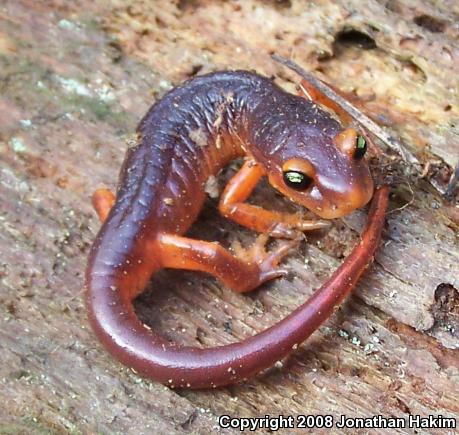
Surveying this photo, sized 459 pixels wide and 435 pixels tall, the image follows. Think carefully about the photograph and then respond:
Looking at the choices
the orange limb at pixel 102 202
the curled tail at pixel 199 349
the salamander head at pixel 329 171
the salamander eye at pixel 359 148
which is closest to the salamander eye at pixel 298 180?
the salamander head at pixel 329 171

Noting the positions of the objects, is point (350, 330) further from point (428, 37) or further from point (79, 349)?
point (428, 37)

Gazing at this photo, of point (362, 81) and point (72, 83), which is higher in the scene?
point (362, 81)

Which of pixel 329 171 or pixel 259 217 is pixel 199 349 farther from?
pixel 329 171

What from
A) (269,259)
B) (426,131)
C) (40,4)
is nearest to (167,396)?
(269,259)

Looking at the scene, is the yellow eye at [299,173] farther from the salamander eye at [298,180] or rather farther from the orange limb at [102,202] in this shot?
the orange limb at [102,202]

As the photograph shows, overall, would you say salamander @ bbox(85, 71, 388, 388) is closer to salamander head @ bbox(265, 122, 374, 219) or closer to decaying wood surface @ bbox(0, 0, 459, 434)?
salamander head @ bbox(265, 122, 374, 219)
